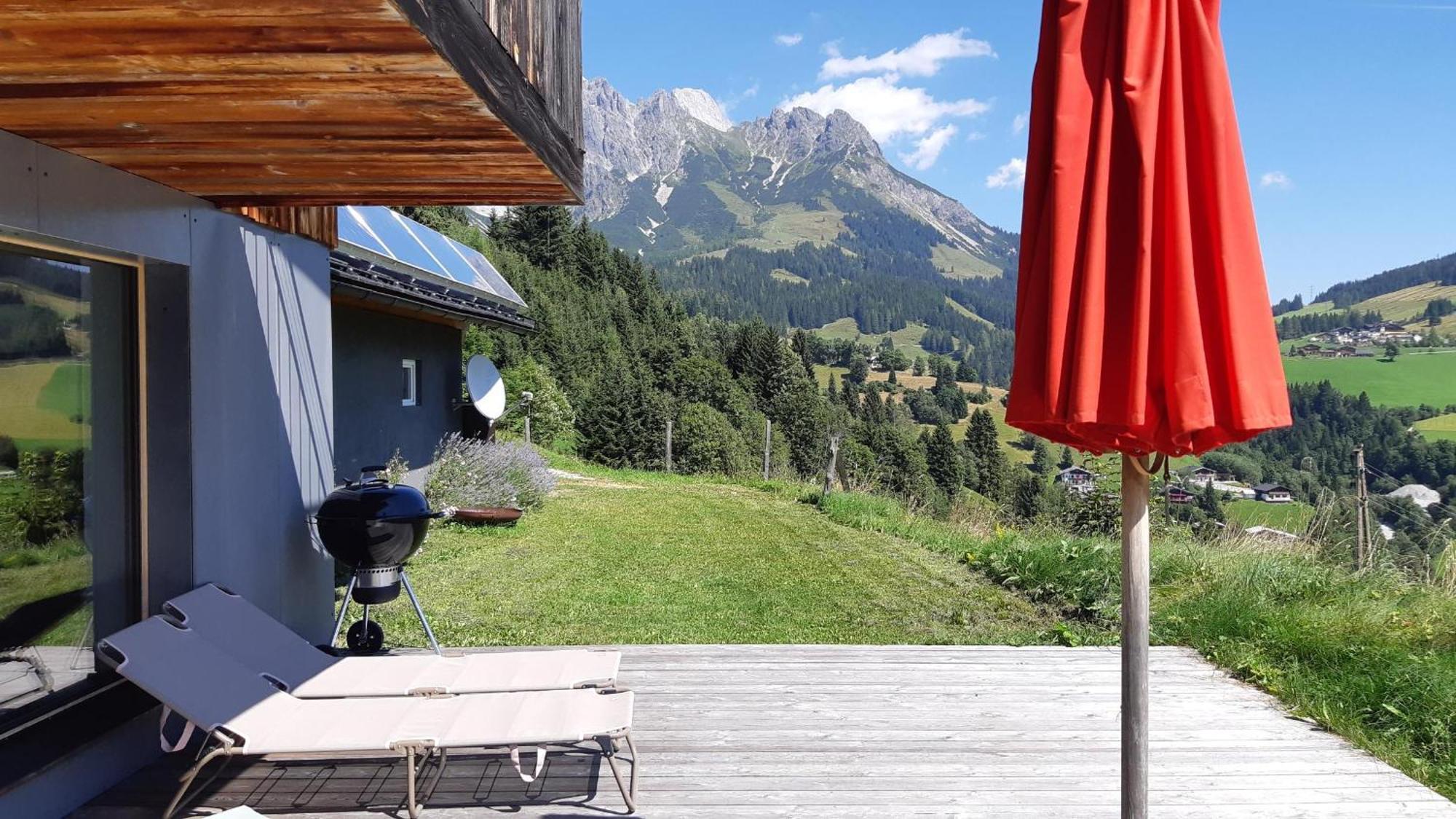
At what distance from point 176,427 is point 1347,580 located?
670cm

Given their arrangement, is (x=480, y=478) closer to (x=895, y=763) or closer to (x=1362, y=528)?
(x=895, y=763)

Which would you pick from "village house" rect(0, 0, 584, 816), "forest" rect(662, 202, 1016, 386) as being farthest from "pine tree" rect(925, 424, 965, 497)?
"forest" rect(662, 202, 1016, 386)

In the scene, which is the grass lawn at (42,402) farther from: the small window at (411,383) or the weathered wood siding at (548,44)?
the small window at (411,383)

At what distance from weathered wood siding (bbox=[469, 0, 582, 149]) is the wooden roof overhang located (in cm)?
5

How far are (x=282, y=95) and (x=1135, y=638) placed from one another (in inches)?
95.8

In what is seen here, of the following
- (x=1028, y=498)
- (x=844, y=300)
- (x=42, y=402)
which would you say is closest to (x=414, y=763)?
(x=42, y=402)

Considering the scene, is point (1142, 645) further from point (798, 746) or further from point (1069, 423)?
point (798, 746)

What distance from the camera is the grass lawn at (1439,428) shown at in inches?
1526

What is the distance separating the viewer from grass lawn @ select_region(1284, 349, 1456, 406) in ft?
163

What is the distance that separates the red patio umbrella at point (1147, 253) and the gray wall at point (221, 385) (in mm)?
2960

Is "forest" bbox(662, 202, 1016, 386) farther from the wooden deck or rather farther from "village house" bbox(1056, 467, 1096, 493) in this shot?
the wooden deck

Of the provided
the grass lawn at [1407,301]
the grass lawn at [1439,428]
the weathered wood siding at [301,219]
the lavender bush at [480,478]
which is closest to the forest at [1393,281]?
the grass lawn at [1407,301]

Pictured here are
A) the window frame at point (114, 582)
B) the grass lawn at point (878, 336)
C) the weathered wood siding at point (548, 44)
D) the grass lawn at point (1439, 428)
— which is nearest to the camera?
the weathered wood siding at point (548, 44)

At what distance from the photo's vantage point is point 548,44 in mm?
3322
